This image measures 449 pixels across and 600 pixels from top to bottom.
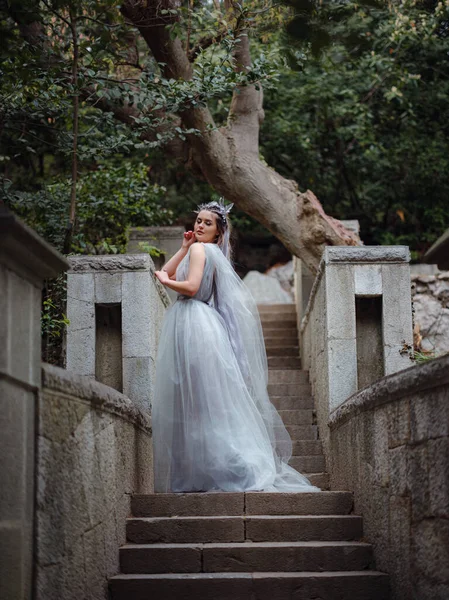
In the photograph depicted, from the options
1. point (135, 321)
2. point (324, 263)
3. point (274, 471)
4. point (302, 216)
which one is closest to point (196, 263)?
point (135, 321)

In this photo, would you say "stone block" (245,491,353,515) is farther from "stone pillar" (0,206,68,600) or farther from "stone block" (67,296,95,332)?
"stone pillar" (0,206,68,600)

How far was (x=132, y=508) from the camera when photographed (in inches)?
208

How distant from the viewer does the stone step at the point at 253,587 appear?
4.43 metres

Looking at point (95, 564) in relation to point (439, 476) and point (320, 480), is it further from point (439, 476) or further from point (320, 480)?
point (320, 480)

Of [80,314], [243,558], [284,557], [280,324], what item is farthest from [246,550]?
[280,324]

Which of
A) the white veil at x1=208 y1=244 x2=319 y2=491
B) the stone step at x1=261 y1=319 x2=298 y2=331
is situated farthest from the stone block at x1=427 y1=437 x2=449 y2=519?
the stone step at x1=261 y1=319 x2=298 y2=331

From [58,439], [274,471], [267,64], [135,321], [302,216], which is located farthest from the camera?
[302,216]

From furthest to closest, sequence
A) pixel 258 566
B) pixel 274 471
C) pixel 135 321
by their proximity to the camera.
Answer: pixel 135 321 < pixel 274 471 < pixel 258 566

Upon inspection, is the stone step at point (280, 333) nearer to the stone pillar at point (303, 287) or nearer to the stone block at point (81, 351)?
the stone pillar at point (303, 287)

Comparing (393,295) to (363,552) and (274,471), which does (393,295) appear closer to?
(274,471)

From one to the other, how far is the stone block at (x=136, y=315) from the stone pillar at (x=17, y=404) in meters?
2.77

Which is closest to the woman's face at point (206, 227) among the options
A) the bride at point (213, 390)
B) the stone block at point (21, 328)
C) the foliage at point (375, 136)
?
the bride at point (213, 390)

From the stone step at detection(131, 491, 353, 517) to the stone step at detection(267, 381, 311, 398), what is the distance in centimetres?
299

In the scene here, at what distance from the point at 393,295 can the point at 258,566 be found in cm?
249
